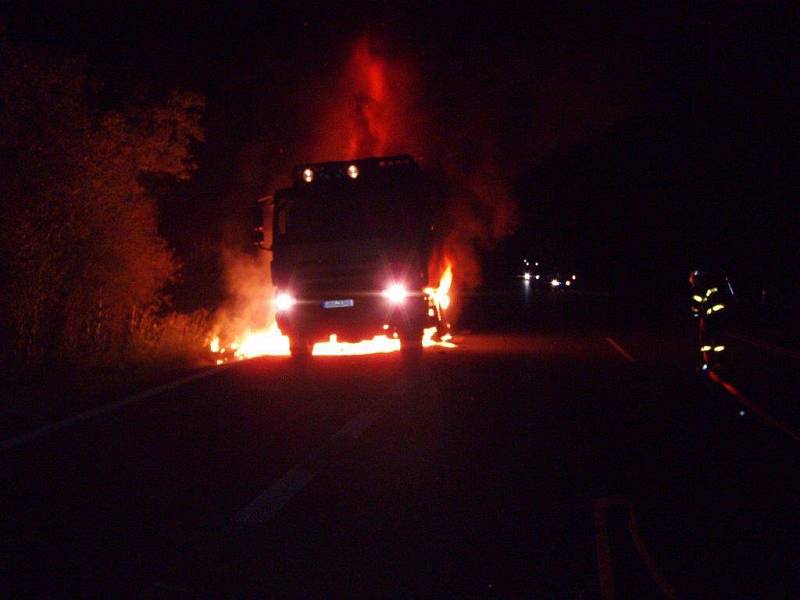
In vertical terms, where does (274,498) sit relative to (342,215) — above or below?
below

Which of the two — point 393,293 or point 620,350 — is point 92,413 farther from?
point 620,350

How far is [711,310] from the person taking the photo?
1548cm

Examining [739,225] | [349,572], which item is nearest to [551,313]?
[739,225]

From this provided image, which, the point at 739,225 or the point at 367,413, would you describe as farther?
the point at 739,225

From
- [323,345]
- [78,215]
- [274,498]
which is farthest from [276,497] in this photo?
[323,345]

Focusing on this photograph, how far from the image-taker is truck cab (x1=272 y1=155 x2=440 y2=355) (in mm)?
15992

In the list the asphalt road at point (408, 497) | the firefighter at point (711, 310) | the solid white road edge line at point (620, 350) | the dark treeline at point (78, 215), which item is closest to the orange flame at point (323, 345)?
the dark treeline at point (78, 215)

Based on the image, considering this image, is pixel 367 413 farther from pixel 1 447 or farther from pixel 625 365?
pixel 625 365

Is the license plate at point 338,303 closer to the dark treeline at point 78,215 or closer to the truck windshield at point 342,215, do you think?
the truck windshield at point 342,215

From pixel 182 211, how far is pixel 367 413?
1810 cm

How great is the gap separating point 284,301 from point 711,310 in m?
7.11

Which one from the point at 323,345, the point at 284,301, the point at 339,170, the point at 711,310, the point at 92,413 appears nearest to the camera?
the point at 92,413

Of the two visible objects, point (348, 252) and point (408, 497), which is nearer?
point (408, 497)

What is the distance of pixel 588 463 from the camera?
8.09 m
